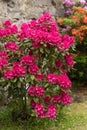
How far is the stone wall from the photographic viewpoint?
239 inches

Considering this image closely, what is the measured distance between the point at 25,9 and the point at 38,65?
1.73 m

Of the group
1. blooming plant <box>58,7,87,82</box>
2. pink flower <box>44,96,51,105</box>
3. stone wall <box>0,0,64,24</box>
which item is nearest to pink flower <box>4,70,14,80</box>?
pink flower <box>44,96,51,105</box>

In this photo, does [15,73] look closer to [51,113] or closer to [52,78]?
[52,78]

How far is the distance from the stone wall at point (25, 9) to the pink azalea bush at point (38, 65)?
0.94 metres

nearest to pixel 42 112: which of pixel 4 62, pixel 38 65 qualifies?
pixel 38 65

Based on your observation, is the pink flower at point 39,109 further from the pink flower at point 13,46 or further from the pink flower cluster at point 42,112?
the pink flower at point 13,46

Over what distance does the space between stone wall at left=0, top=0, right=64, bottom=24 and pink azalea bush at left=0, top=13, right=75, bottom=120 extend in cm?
94

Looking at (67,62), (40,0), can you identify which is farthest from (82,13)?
(67,62)

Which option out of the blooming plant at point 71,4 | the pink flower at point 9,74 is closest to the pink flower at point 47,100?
the pink flower at point 9,74

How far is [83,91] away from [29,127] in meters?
2.22

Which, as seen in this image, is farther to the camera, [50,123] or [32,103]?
[50,123]

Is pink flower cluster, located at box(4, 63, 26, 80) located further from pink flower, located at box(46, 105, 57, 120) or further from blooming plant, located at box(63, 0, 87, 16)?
blooming plant, located at box(63, 0, 87, 16)

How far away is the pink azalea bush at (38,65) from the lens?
4.73m

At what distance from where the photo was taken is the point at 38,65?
16.7ft
